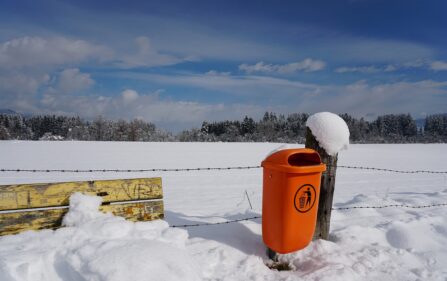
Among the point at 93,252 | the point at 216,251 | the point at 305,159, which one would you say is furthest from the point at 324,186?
the point at 93,252

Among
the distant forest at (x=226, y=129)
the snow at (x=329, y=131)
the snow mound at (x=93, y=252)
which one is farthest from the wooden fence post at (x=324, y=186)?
the distant forest at (x=226, y=129)

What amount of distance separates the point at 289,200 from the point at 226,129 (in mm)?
81469

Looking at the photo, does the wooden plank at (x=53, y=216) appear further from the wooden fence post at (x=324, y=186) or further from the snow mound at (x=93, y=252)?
the wooden fence post at (x=324, y=186)

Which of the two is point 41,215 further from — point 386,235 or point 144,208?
point 386,235

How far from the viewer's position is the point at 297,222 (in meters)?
3.47

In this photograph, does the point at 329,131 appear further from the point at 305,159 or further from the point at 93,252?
the point at 93,252

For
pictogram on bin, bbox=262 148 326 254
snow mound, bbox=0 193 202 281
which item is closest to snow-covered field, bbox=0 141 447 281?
snow mound, bbox=0 193 202 281

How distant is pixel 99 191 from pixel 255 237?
202 cm

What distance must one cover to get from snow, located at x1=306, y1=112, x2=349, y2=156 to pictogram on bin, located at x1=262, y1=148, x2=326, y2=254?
0.98ft

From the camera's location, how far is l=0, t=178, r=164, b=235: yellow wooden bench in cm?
327

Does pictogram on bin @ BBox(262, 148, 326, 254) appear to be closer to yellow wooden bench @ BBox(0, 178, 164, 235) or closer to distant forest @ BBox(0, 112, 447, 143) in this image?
yellow wooden bench @ BBox(0, 178, 164, 235)

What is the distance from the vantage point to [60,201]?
3.45 metres

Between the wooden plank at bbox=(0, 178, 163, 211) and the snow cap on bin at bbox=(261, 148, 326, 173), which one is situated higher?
the snow cap on bin at bbox=(261, 148, 326, 173)

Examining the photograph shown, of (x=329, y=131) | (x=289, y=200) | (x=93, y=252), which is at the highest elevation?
(x=329, y=131)
